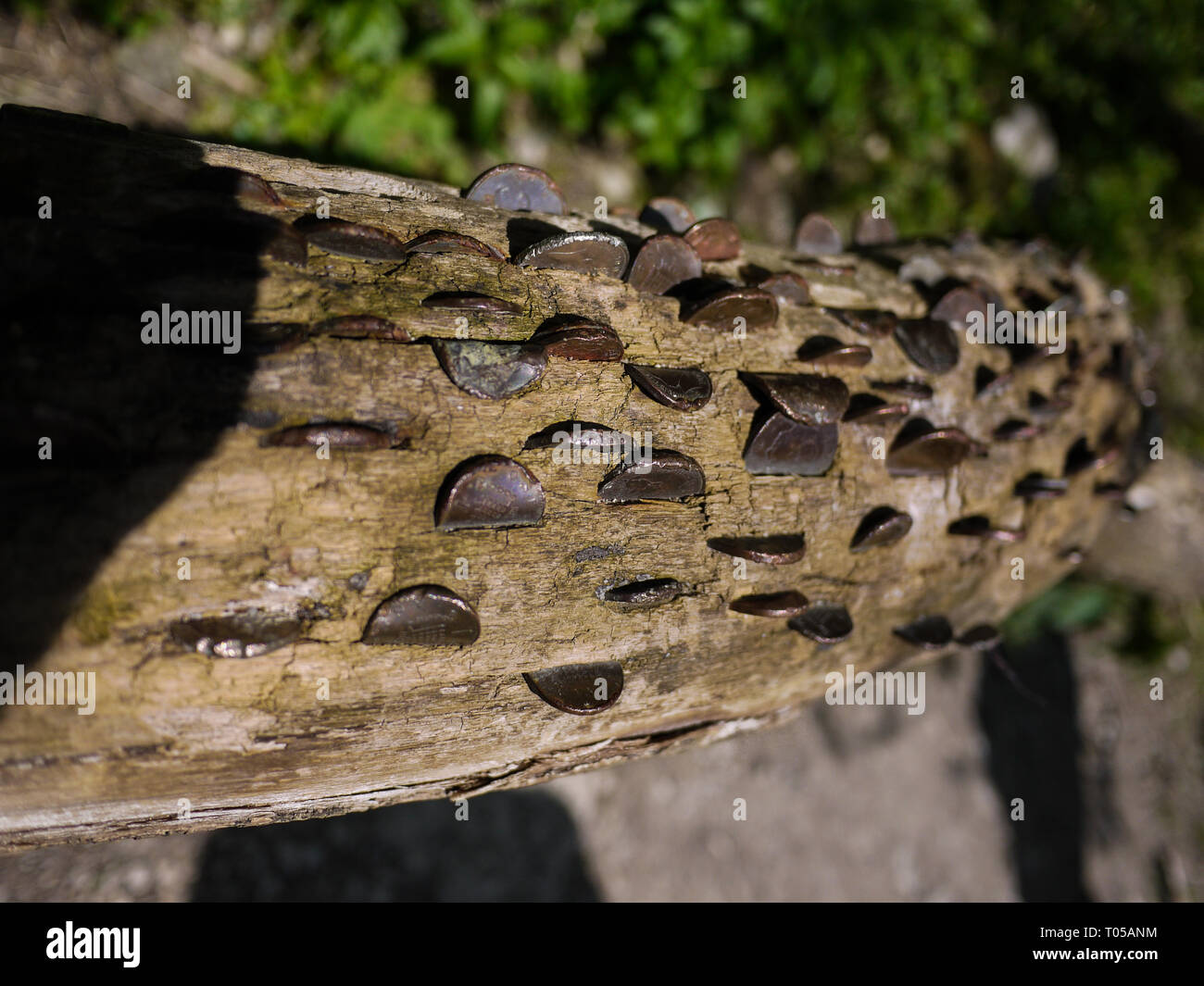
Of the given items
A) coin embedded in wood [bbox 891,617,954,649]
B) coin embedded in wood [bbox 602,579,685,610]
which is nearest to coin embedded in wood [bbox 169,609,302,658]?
coin embedded in wood [bbox 602,579,685,610]

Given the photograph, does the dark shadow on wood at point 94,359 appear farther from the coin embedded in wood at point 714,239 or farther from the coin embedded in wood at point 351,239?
the coin embedded in wood at point 714,239

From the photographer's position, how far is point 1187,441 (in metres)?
5.82

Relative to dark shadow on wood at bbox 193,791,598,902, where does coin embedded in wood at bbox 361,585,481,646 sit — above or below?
above

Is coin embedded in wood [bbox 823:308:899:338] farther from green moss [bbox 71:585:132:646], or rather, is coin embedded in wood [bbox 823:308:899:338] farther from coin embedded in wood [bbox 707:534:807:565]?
green moss [bbox 71:585:132:646]

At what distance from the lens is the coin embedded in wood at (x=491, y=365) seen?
1.61 meters

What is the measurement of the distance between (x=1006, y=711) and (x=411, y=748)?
6553 mm

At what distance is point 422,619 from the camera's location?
5.16 ft

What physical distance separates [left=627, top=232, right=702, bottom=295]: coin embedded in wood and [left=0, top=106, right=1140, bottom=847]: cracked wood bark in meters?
0.06

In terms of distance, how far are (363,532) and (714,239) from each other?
1.39m

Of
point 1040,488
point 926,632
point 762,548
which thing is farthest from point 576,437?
point 1040,488

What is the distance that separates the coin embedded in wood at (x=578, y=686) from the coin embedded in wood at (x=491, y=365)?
0.70 meters

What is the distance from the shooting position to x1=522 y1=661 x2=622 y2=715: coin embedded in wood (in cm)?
175

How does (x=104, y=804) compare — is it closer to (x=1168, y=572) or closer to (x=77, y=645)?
(x=77, y=645)

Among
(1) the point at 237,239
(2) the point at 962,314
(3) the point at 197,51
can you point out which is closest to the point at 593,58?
(3) the point at 197,51
